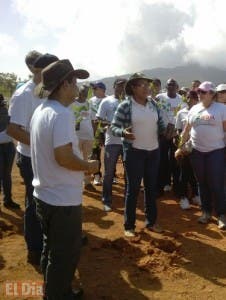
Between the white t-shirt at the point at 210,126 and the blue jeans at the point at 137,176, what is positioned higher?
the white t-shirt at the point at 210,126

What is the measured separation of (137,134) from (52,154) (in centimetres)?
246

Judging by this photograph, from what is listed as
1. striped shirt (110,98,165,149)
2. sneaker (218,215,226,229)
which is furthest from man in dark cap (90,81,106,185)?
sneaker (218,215,226,229)

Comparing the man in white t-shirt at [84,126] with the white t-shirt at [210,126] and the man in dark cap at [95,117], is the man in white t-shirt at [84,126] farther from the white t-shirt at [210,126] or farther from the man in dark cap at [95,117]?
the white t-shirt at [210,126]

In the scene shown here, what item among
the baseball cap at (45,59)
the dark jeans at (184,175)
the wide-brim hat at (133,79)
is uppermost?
the baseball cap at (45,59)

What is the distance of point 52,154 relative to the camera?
3.18m

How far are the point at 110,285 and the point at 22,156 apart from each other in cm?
162

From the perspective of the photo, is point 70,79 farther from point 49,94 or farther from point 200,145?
point 200,145

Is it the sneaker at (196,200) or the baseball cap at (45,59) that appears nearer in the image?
the baseball cap at (45,59)

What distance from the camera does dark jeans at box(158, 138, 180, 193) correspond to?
7883 millimetres

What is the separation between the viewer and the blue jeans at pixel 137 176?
218 inches

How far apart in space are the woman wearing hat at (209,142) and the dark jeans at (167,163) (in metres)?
1.59

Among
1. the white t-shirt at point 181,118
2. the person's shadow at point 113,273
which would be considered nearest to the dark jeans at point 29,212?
the person's shadow at point 113,273

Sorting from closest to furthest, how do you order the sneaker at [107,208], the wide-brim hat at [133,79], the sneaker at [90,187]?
the wide-brim hat at [133,79]
the sneaker at [107,208]
the sneaker at [90,187]

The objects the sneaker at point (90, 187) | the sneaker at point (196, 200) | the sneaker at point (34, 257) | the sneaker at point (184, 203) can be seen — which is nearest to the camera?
the sneaker at point (34, 257)
